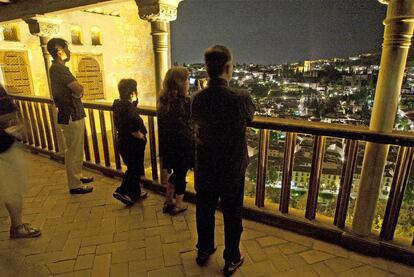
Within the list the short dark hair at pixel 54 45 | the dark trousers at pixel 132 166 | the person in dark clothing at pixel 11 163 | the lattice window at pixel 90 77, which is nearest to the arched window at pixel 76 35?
the lattice window at pixel 90 77

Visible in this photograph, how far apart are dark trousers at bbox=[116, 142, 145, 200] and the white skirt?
1.01 metres

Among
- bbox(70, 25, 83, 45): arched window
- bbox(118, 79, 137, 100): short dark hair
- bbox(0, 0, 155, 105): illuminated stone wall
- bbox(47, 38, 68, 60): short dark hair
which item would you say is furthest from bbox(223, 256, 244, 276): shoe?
bbox(70, 25, 83, 45): arched window

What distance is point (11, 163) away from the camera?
94.8 inches

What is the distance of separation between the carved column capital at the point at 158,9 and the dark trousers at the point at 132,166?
153cm

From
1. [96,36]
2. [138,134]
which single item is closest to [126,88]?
[138,134]

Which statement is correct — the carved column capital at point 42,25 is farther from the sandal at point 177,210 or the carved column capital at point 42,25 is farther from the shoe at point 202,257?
the shoe at point 202,257

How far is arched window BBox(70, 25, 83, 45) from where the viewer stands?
12.2 meters

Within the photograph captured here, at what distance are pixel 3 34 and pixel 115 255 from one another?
11355 millimetres

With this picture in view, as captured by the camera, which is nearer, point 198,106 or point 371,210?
point 198,106

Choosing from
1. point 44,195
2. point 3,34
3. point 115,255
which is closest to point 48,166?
point 44,195

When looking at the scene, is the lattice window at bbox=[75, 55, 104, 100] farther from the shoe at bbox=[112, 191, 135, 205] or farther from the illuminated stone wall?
the shoe at bbox=[112, 191, 135, 205]

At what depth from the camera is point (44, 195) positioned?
3.65m

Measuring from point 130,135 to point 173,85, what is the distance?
→ 2.97 feet

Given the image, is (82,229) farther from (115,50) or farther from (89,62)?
(115,50)
